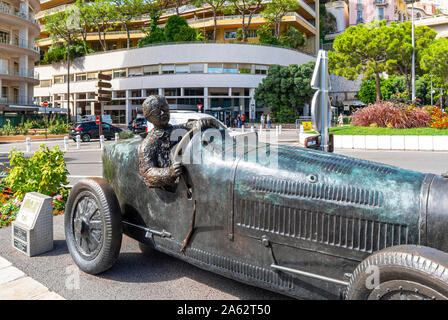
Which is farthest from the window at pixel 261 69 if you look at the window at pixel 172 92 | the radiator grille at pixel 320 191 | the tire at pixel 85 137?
the radiator grille at pixel 320 191

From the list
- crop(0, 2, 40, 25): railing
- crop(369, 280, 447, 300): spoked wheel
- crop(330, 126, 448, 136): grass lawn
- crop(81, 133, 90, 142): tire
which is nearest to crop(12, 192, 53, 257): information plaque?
crop(369, 280, 447, 300): spoked wheel

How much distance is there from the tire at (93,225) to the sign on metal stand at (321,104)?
4274mm

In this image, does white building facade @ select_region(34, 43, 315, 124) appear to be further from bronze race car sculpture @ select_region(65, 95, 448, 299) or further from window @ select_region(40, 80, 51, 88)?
bronze race car sculpture @ select_region(65, 95, 448, 299)

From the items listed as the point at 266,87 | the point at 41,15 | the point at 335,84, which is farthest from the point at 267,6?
the point at 41,15

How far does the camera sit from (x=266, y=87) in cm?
4531

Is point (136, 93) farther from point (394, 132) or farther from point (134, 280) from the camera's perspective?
point (134, 280)

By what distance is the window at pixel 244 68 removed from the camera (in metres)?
51.2

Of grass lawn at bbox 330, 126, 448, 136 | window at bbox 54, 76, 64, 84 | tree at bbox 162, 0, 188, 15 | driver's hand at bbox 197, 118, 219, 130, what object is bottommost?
driver's hand at bbox 197, 118, 219, 130

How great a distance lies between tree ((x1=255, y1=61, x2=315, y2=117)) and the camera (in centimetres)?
4350

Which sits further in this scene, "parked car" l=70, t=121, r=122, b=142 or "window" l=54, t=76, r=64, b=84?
"window" l=54, t=76, r=64, b=84

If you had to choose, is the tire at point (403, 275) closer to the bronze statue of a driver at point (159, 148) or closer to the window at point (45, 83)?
the bronze statue of a driver at point (159, 148)

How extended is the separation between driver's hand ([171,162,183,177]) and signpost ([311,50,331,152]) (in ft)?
13.8
